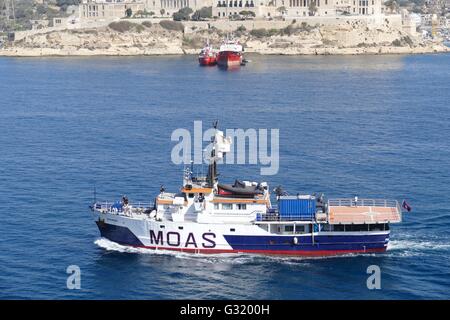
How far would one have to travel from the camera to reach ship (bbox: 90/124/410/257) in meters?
51.5

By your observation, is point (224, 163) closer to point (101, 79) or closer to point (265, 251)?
point (265, 251)

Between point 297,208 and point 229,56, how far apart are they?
128369mm

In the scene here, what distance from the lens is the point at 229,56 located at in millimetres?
178000

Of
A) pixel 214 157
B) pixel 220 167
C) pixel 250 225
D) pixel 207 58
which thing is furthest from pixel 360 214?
pixel 207 58

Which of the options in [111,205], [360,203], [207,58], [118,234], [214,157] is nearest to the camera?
[214,157]

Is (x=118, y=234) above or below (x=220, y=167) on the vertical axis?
below

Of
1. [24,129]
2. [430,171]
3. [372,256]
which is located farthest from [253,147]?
[372,256]

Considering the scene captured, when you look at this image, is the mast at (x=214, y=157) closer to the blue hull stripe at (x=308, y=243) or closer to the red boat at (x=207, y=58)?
the blue hull stripe at (x=308, y=243)

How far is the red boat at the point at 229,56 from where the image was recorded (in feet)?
584

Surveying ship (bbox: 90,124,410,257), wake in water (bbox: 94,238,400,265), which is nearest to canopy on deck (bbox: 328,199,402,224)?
ship (bbox: 90,124,410,257)

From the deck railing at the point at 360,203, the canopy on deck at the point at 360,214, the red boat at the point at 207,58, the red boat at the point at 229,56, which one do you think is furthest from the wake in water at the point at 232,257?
the red boat at the point at 207,58

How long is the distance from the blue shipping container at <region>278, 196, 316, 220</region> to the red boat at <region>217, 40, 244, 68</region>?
416 feet

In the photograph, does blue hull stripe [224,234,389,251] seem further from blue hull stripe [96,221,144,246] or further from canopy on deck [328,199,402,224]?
blue hull stripe [96,221,144,246]

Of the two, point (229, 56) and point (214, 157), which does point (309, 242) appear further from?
point (229, 56)
